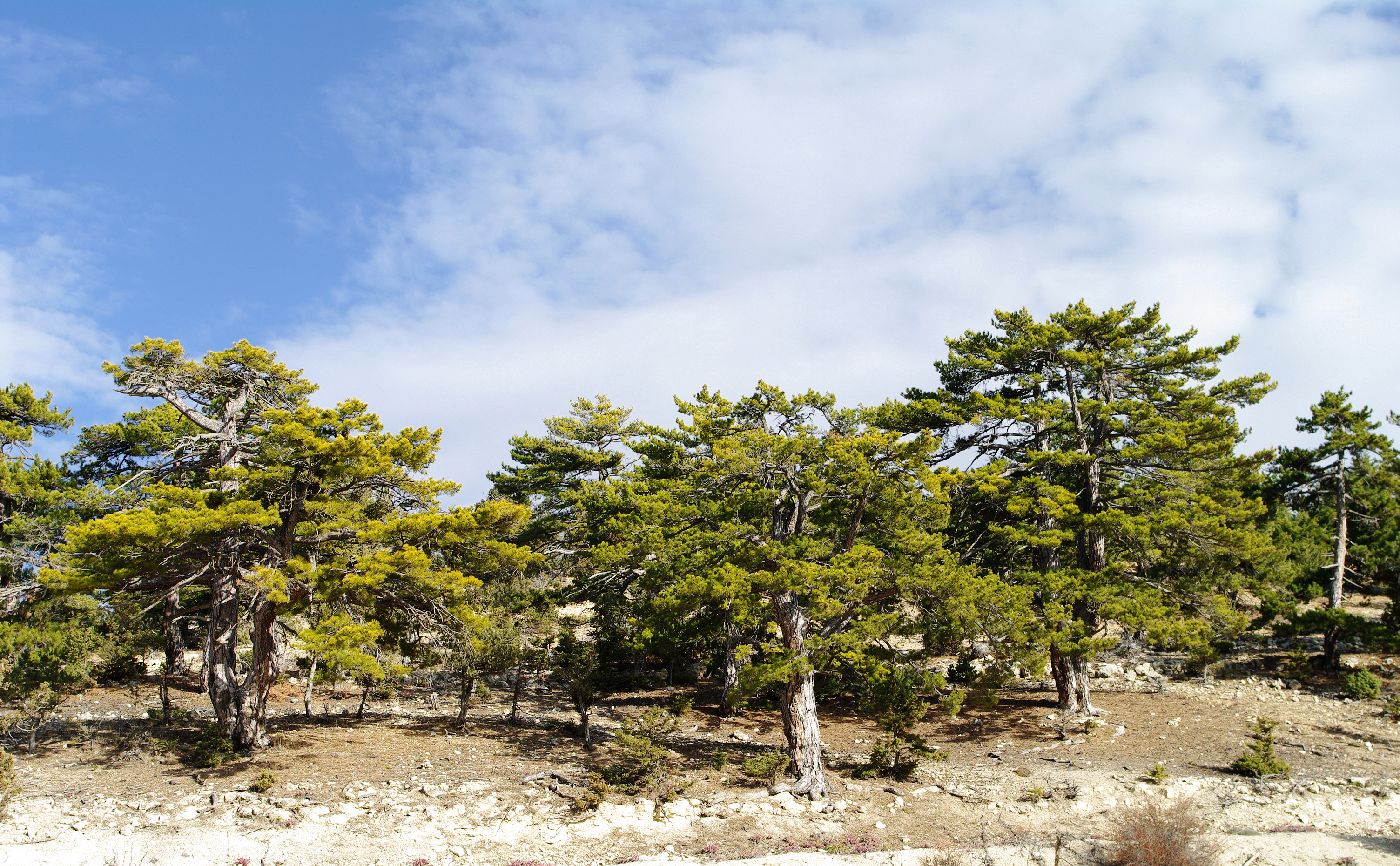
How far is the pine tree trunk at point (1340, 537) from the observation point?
79.9ft

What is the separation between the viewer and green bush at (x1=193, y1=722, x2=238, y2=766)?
15469mm

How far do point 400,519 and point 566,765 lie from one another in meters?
6.41

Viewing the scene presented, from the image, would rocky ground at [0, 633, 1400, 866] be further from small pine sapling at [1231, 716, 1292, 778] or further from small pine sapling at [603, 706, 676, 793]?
small pine sapling at [603, 706, 676, 793]

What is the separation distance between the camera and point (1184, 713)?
70.6ft

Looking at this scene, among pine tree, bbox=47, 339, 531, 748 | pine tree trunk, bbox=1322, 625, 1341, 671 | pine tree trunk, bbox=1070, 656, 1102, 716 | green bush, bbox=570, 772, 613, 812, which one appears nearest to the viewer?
green bush, bbox=570, 772, 613, 812

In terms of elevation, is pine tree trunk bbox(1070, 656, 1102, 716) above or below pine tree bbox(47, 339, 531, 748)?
below

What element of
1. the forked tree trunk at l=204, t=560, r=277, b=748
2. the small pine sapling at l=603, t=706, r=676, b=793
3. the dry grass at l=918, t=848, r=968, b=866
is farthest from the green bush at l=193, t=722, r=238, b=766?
the dry grass at l=918, t=848, r=968, b=866

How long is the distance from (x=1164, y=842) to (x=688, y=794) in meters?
8.07

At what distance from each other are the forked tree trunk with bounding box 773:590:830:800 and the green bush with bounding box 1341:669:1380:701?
1698 cm

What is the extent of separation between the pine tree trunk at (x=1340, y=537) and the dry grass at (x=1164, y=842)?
1664cm

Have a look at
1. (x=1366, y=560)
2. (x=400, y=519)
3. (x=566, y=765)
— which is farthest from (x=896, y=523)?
(x=1366, y=560)

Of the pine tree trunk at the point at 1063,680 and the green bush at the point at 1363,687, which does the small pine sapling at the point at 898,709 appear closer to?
the pine tree trunk at the point at 1063,680

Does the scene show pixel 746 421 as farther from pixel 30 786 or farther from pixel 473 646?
pixel 30 786

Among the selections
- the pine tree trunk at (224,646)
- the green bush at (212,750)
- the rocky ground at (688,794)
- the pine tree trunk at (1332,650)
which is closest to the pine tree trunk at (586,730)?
the rocky ground at (688,794)
